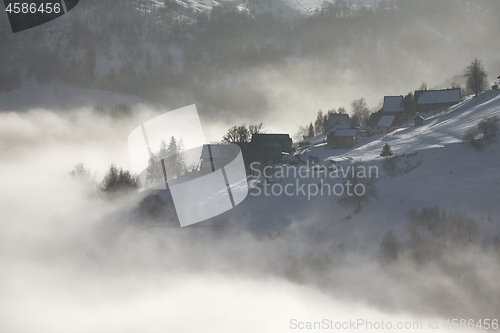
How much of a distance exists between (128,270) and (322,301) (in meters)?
17.0

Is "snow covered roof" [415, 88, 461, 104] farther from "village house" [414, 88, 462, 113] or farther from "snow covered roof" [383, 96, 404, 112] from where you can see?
"snow covered roof" [383, 96, 404, 112]

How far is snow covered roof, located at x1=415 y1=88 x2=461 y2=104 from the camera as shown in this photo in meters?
72.4

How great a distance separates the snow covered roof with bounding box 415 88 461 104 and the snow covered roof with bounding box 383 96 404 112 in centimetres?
323

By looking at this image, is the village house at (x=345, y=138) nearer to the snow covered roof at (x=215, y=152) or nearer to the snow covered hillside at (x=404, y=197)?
the snow covered hillside at (x=404, y=197)

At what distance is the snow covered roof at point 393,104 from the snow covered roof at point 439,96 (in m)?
3.23

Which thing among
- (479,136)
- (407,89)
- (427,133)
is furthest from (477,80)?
(407,89)

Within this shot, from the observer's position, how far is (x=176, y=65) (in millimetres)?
147250

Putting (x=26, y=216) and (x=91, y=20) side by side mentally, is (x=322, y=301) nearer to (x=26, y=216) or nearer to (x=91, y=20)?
(x=26, y=216)

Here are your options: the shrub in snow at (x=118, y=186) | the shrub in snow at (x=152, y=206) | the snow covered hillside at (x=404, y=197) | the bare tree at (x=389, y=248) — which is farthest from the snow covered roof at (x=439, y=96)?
the shrub in snow at (x=152, y=206)

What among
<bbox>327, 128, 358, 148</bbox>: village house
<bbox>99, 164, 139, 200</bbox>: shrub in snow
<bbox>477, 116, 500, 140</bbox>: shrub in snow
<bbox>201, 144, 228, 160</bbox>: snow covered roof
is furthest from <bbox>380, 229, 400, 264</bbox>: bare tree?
<bbox>99, 164, 139, 200</bbox>: shrub in snow

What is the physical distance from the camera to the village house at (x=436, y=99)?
2847 inches

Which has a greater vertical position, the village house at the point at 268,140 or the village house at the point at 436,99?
the village house at the point at 436,99

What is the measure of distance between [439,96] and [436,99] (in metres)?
0.78

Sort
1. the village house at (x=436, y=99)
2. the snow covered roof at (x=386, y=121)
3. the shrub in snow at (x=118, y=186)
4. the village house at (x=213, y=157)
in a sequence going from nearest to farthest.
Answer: the shrub in snow at (x=118, y=186)
the village house at (x=213, y=157)
the snow covered roof at (x=386, y=121)
the village house at (x=436, y=99)
